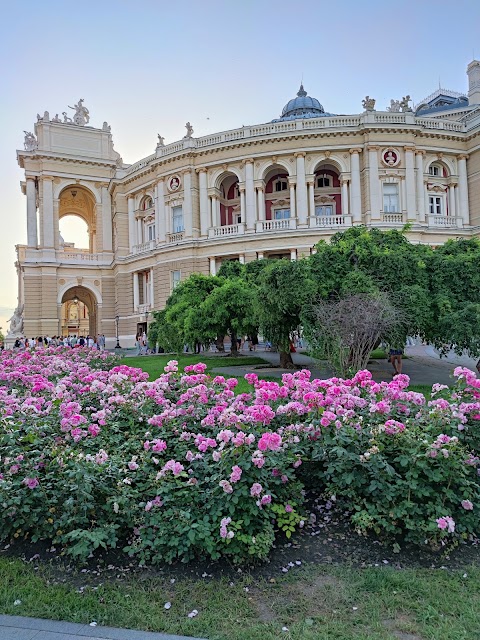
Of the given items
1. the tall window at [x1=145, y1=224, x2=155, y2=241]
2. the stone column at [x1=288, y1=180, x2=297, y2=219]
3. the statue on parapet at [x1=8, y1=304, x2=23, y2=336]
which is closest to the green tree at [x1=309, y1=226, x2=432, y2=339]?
the stone column at [x1=288, y1=180, x2=297, y2=219]

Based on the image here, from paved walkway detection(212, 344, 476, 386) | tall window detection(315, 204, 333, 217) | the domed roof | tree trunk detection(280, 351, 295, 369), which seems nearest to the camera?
paved walkway detection(212, 344, 476, 386)

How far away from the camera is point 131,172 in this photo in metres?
40.9

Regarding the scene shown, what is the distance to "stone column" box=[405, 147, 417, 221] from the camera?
33.3 metres

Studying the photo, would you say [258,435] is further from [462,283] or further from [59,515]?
[462,283]

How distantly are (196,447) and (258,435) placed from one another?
710mm

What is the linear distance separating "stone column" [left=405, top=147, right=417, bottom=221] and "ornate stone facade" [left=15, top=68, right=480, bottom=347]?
0.08 meters

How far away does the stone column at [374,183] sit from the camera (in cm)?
3316

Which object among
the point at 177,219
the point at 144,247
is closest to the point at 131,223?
the point at 144,247

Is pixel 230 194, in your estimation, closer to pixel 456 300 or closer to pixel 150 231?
pixel 150 231

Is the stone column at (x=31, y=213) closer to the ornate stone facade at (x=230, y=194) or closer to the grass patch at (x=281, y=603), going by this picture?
the ornate stone facade at (x=230, y=194)

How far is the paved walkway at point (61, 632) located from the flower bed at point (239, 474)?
487 millimetres

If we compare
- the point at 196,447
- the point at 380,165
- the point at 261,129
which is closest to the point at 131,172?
the point at 261,129

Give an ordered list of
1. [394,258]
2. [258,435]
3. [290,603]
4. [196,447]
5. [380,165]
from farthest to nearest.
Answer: [380,165]
[394,258]
[196,447]
[258,435]
[290,603]

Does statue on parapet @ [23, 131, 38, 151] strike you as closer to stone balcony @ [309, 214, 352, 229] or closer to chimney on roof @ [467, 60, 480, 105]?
stone balcony @ [309, 214, 352, 229]
